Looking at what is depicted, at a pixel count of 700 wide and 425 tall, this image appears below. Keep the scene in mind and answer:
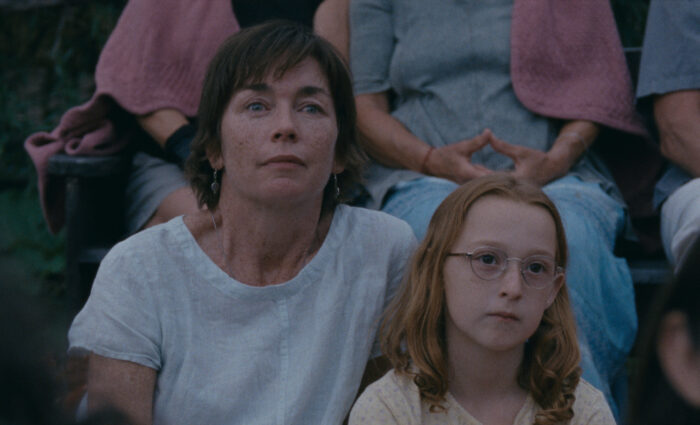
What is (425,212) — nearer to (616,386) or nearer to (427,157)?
(427,157)

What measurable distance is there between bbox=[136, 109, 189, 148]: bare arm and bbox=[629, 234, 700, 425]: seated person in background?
239cm

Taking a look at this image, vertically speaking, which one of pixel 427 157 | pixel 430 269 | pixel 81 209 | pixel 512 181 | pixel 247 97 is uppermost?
pixel 247 97

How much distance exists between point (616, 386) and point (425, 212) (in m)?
0.74

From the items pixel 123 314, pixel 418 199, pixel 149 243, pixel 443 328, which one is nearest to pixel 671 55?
pixel 418 199

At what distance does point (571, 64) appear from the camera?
2.81m

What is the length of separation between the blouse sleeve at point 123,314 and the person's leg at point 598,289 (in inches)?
39.5

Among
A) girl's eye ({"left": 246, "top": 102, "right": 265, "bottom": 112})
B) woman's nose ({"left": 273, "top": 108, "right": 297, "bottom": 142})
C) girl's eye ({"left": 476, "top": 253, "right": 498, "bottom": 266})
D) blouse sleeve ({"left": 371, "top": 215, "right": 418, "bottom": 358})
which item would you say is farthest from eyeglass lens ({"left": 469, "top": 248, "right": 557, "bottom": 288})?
girl's eye ({"left": 246, "top": 102, "right": 265, "bottom": 112})

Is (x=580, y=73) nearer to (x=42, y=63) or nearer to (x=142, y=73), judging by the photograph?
(x=142, y=73)

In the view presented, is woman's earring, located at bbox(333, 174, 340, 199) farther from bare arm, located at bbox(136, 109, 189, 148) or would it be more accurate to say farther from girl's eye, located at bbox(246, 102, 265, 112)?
bare arm, located at bbox(136, 109, 189, 148)

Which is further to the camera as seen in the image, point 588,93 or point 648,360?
point 588,93

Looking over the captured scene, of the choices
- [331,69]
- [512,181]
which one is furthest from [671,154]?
[331,69]

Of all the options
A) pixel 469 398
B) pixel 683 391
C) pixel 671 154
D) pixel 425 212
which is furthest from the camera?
pixel 671 154

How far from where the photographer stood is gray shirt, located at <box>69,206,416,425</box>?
1.89m

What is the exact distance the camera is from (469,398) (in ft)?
5.93
